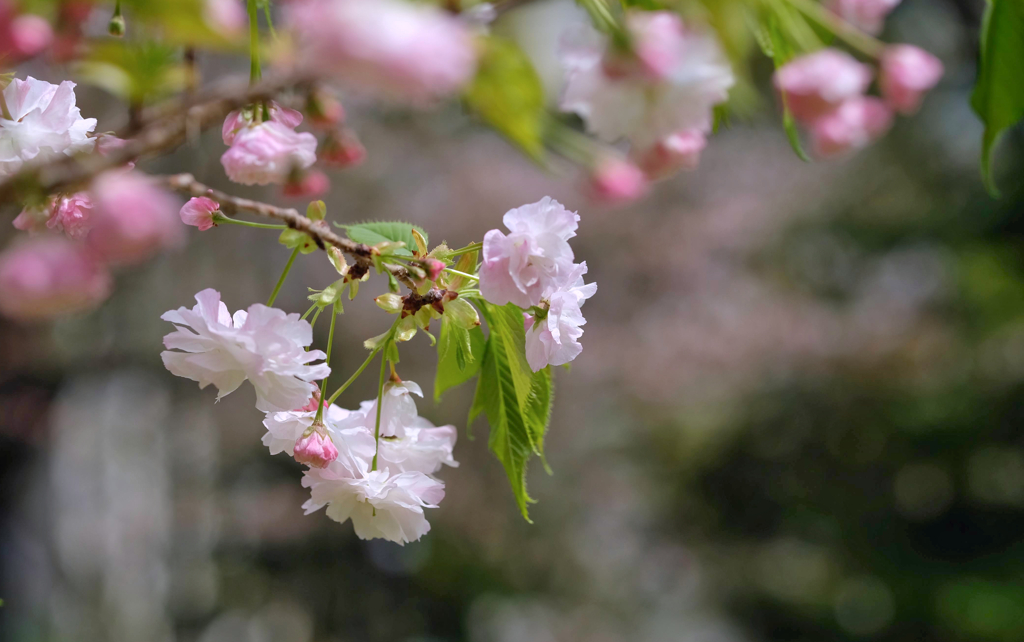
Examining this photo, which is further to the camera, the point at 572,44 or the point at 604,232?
the point at 604,232

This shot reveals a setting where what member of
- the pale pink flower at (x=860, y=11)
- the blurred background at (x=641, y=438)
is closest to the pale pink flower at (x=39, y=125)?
the pale pink flower at (x=860, y=11)

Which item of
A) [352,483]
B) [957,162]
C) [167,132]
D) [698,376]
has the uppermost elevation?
[167,132]

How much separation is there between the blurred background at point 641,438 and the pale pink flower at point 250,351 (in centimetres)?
342

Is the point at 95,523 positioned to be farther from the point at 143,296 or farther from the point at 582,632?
the point at 582,632

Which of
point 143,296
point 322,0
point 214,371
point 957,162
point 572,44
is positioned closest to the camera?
point 322,0

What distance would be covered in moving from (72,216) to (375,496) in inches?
11.5

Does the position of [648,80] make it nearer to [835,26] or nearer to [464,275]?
[835,26]

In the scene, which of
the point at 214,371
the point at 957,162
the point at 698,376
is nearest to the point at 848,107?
the point at 214,371

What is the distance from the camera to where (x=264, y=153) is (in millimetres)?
472

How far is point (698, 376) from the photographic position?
14.4ft

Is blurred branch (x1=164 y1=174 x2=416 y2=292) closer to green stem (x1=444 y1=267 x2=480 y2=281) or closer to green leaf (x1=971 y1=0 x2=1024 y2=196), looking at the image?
green stem (x1=444 y1=267 x2=480 y2=281)

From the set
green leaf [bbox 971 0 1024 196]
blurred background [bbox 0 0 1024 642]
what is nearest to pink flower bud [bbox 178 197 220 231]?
green leaf [bbox 971 0 1024 196]

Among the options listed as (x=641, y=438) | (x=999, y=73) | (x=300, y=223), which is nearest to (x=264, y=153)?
(x=300, y=223)

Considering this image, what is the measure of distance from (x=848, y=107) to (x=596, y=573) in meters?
4.21
